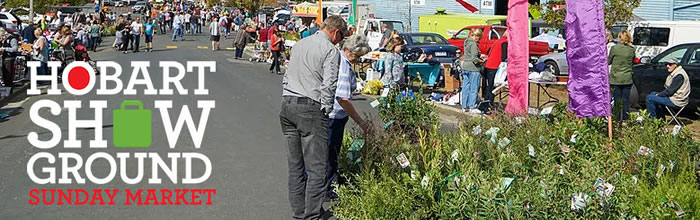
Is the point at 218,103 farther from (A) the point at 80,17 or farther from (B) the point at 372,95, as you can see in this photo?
(A) the point at 80,17

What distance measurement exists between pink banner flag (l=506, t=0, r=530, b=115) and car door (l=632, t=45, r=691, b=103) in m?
4.84

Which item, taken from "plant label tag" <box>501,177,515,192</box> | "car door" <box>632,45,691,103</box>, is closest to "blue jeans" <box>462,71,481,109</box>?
"car door" <box>632,45,691,103</box>

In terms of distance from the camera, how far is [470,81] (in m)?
14.5

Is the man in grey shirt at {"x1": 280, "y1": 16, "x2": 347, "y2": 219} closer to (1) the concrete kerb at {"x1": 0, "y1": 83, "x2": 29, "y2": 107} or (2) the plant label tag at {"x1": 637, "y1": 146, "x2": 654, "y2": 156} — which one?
(2) the plant label tag at {"x1": 637, "y1": 146, "x2": 654, "y2": 156}

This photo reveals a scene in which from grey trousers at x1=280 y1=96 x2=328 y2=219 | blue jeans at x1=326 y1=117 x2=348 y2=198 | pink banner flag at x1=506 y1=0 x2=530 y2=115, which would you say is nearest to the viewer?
grey trousers at x1=280 y1=96 x2=328 y2=219

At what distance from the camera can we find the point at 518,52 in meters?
11.2

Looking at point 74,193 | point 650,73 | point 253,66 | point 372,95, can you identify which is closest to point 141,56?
point 253,66

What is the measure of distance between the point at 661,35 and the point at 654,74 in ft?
32.1

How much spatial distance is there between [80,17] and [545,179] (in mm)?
39365

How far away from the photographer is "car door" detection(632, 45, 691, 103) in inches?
584

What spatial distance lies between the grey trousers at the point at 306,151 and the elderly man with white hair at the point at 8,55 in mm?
12674

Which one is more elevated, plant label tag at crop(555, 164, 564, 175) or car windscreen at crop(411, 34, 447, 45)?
car windscreen at crop(411, 34, 447, 45)

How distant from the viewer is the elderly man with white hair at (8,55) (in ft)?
57.2

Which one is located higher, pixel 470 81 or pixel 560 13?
pixel 560 13
